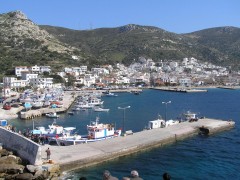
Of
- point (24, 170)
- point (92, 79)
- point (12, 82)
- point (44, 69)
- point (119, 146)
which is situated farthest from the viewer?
point (92, 79)

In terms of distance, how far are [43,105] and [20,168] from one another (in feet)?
141

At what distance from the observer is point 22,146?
26609mm

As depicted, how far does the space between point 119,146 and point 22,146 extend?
321 inches

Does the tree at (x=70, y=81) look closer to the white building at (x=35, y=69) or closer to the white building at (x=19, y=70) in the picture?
the white building at (x=35, y=69)

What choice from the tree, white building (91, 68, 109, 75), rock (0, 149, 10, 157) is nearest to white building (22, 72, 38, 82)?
the tree

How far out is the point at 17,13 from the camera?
177750 mm

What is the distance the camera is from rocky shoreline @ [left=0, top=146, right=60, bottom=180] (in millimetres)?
22234

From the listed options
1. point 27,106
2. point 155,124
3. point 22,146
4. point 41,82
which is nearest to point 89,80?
point 41,82

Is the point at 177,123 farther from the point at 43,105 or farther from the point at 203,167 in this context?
the point at 43,105

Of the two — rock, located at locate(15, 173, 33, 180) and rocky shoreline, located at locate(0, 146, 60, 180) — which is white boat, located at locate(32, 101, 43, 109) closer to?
rocky shoreline, located at locate(0, 146, 60, 180)

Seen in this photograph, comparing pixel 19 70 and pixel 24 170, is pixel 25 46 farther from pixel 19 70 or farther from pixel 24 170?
pixel 24 170

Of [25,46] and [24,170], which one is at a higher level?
[25,46]

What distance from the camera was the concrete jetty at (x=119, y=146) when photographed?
86.6 ft

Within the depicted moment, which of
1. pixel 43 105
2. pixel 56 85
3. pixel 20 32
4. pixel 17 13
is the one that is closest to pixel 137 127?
pixel 43 105
